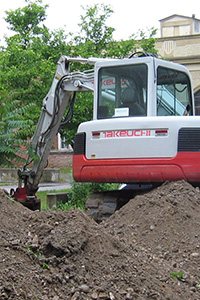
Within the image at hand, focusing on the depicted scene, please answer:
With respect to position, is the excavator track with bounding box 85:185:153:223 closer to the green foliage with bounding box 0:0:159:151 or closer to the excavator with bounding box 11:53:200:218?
the excavator with bounding box 11:53:200:218

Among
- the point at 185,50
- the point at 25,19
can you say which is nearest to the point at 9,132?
the point at 25,19

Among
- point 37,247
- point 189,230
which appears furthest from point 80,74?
point 37,247

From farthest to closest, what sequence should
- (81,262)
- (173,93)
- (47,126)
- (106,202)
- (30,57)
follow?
1. (30,57)
2. (47,126)
3. (173,93)
4. (106,202)
5. (81,262)

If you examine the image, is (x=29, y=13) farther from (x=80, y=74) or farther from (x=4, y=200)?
(x=4, y=200)

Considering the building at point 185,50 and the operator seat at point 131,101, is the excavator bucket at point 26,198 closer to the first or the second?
the operator seat at point 131,101

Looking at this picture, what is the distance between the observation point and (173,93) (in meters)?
9.92

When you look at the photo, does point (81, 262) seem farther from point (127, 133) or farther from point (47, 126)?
point (47, 126)

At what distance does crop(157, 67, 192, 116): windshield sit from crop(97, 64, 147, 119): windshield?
33 cm

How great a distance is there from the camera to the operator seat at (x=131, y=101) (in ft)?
30.4

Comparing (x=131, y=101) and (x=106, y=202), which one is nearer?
(x=131, y=101)

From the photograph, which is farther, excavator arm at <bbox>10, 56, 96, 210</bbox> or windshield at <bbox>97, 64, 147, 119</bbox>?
excavator arm at <bbox>10, 56, 96, 210</bbox>

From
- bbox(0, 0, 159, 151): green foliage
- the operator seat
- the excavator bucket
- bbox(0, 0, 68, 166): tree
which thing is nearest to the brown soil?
the operator seat

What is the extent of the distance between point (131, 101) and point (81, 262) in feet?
16.9

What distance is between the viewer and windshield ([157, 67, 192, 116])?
955 cm
